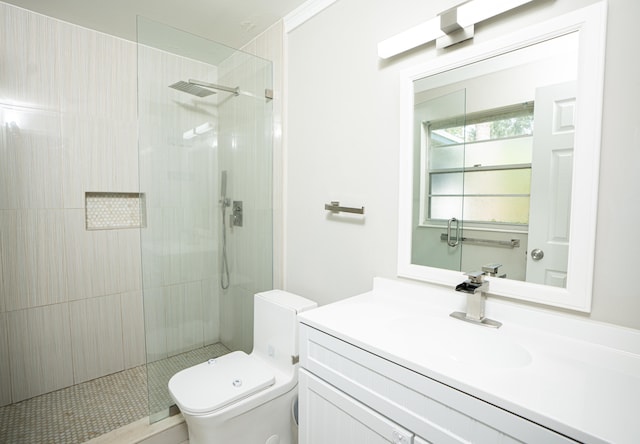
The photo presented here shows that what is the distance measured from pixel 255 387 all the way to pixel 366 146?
1.30 metres

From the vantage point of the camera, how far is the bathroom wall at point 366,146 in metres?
0.91

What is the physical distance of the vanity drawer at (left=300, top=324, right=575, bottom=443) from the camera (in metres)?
0.70

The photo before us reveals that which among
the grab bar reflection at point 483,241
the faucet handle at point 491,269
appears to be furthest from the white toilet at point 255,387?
the faucet handle at point 491,269

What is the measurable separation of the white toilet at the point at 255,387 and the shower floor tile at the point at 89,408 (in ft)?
0.71

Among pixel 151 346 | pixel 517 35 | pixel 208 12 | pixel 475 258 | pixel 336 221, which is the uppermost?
pixel 208 12

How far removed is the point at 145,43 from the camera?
1.57 m

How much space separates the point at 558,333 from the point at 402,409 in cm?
58

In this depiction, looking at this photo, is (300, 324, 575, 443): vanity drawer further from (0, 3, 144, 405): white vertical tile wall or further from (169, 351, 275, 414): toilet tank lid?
(0, 3, 144, 405): white vertical tile wall

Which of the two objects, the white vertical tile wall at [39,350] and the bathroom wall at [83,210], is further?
the white vertical tile wall at [39,350]

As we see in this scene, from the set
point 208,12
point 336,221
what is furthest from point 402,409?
point 208,12

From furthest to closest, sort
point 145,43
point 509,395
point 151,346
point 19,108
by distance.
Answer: point 19,108 < point 151,346 < point 145,43 < point 509,395

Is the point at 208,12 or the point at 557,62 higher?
the point at 208,12

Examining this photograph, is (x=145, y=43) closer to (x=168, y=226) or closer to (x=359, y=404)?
(x=168, y=226)

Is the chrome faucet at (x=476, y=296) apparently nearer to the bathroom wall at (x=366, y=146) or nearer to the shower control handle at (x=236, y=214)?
the bathroom wall at (x=366, y=146)
